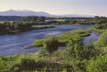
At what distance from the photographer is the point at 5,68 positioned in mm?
25859

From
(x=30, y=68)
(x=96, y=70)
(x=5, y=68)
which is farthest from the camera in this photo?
(x=30, y=68)

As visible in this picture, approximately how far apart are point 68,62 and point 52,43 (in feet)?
39.2

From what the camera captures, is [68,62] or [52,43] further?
[52,43]

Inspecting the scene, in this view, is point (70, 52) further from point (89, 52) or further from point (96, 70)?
point (96, 70)

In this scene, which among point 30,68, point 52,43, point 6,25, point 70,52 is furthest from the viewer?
point 6,25

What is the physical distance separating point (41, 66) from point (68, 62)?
2877 mm

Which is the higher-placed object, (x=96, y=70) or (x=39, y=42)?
(x=96, y=70)

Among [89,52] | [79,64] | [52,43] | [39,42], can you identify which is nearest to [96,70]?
[79,64]

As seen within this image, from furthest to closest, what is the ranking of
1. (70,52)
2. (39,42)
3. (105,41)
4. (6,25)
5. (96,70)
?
(6,25), (39,42), (105,41), (70,52), (96,70)

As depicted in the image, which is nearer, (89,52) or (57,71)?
(57,71)

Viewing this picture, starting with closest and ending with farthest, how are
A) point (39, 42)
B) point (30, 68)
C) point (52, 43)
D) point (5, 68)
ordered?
point (5, 68) < point (30, 68) < point (52, 43) < point (39, 42)

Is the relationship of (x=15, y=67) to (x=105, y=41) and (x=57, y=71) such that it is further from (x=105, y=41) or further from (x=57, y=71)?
(x=105, y=41)

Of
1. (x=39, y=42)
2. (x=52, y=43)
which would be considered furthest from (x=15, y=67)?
(x=39, y=42)

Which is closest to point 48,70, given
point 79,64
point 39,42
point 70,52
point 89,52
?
point 79,64
